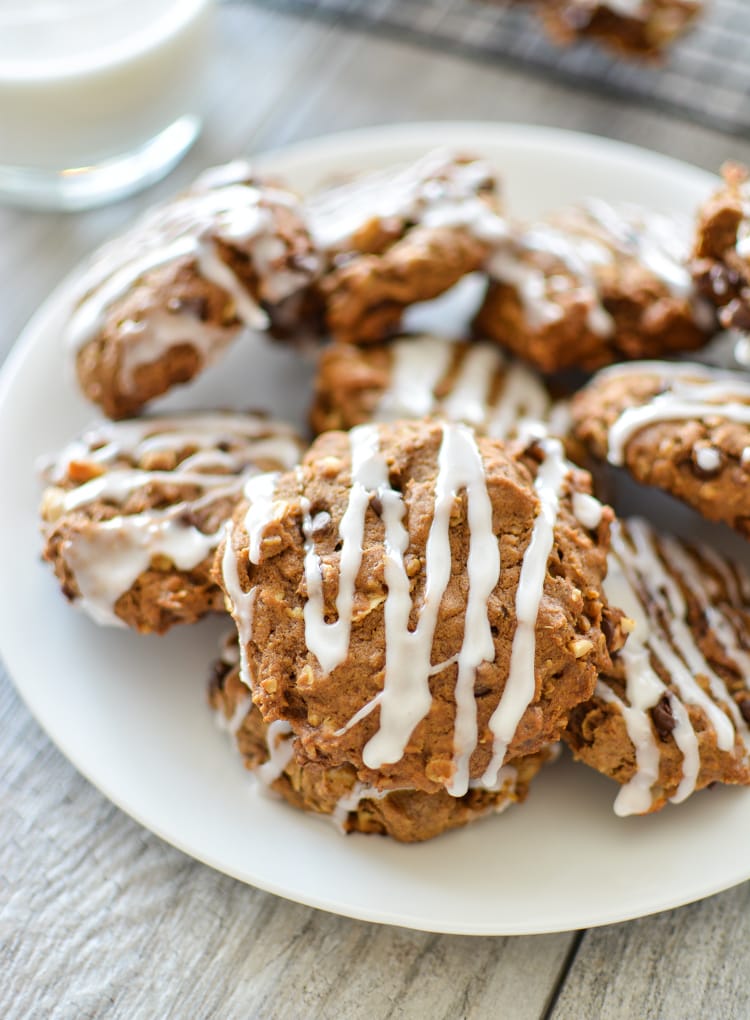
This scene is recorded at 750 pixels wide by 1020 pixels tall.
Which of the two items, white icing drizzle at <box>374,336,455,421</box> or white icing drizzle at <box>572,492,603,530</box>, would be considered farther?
white icing drizzle at <box>374,336,455,421</box>

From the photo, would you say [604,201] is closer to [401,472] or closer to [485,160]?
[485,160]

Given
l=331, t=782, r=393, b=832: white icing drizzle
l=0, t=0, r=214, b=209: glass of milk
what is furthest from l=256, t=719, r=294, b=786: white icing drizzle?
l=0, t=0, r=214, b=209: glass of milk

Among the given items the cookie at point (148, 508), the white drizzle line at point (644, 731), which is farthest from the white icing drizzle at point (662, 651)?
the cookie at point (148, 508)

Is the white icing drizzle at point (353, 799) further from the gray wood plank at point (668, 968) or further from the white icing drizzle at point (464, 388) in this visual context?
the white icing drizzle at point (464, 388)

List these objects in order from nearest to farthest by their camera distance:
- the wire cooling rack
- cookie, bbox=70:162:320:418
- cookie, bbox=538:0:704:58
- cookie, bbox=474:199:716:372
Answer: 1. cookie, bbox=70:162:320:418
2. cookie, bbox=474:199:716:372
3. cookie, bbox=538:0:704:58
4. the wire cooling rack

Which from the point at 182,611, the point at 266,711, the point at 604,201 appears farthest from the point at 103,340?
the point at 604,201

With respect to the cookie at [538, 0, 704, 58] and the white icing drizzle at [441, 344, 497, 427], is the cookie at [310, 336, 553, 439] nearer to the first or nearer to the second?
the white icing drizzle at [441, 344, 497, 427]
